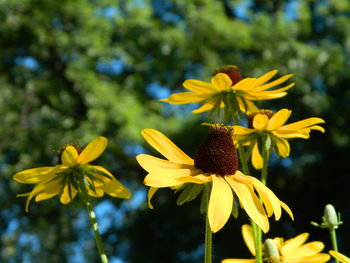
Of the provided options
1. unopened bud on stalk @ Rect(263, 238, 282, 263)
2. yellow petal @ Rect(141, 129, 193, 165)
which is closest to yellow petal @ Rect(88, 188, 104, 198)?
yellow petal @ Rect(141, 129, 193, 165)

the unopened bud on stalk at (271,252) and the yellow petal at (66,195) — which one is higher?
the yellow petal at (66,195)

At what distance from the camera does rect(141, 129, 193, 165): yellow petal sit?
0.78m

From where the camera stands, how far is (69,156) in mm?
948

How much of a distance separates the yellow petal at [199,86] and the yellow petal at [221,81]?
1 cm

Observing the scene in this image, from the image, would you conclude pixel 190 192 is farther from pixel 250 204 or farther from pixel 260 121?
pixel 260 121

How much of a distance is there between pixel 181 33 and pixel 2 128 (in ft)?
8.81

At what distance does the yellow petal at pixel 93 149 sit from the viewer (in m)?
0.92

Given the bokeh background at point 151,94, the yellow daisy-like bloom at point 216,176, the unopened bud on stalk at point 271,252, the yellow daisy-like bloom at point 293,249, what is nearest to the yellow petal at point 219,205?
the yellow daisy-like bloom at point 216,176

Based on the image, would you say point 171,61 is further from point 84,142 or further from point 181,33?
point 84,142

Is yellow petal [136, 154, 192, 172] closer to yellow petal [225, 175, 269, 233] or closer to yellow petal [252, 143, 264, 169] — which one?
yellow petal [225, 175, 269, 233]

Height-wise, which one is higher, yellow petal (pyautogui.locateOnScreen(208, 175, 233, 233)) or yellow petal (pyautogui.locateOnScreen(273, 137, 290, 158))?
yellow petal (pyautogui.locateOnScreen(273, 137, 290, 158))

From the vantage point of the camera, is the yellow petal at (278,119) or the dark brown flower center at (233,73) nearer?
the yellow petal at (278,119)

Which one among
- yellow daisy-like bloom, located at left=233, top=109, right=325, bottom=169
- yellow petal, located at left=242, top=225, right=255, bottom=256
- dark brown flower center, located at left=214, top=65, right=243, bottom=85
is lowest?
yellow petal, located at left=242, top=225, right=255, bottom=256

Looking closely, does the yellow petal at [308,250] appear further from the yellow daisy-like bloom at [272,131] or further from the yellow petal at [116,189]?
the yellow petal at [116,189]
